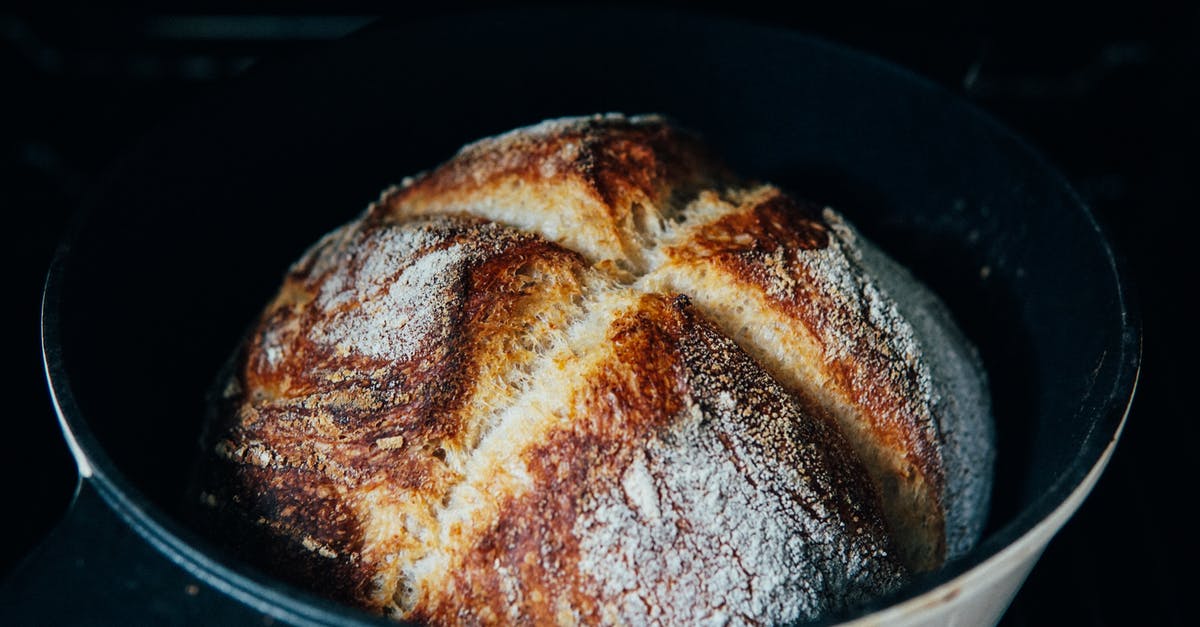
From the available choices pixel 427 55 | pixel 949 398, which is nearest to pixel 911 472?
pixel 949 398

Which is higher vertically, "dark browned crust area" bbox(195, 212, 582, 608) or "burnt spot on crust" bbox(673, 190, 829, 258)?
"burnt spot on crust" bbox(673, 190, 829, 258)

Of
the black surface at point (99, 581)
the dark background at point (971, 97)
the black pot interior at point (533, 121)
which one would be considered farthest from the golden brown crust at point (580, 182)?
the black surface at point (99, 581)

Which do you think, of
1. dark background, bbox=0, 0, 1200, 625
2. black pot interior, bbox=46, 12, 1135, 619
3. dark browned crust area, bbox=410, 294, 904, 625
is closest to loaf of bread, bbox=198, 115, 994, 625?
dark browned crust area, bbox=410, 294, 904, 625

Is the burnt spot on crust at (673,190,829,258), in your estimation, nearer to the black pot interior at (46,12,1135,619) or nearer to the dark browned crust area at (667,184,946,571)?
the dark browned crust area at (667,184,946,571)

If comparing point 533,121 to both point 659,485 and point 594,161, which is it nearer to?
point 594,161

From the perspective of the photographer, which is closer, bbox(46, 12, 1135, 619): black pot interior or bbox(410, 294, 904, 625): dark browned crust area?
bbox(410, 294, 904, 625): dark browned crust area

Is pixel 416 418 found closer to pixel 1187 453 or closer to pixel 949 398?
pixel 949 398
